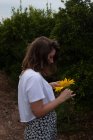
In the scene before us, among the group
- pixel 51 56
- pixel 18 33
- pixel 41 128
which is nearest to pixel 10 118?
pixel 18 33

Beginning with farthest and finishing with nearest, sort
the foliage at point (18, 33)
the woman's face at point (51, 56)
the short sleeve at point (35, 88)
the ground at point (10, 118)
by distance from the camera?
the foliage at point (18, 33) < the ground at point (10, 118) < the woman's face at point (51, 56) < the short sleeve at point (35, 88)

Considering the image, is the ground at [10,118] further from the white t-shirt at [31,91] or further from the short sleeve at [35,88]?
the short sleeve at [35,88]

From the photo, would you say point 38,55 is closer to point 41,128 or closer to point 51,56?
point 51,56

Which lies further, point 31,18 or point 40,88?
point 31,18

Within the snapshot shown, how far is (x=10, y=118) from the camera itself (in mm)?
9891

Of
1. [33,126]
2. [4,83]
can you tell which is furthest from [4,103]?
[33,126]

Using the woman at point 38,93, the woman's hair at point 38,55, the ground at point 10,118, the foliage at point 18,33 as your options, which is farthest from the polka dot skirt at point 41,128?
the foliage at point 18,33

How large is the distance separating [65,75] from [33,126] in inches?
147

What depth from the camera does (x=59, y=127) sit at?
8.87 meters

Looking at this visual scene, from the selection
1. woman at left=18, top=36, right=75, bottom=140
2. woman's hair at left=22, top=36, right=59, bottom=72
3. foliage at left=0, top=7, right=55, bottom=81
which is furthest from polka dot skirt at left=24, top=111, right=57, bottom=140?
foliage at left=0, top=7, right=55, bottom=81

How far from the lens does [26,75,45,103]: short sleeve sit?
4074 millimetres

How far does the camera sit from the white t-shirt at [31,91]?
13.4 feet

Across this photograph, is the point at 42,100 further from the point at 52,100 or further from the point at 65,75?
the point at 65,75

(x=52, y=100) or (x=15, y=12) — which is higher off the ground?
(x=15, y=12)
